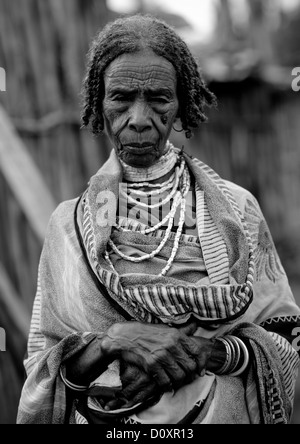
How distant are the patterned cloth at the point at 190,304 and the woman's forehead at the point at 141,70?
0.32m

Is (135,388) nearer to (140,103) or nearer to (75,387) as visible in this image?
(75,387)

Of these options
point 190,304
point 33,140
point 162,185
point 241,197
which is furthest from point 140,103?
point 33,140

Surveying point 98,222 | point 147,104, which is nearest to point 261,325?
point 98,222

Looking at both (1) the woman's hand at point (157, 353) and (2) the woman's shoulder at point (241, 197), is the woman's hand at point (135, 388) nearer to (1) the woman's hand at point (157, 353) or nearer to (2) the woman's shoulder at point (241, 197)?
(1) the woman's hand at point (157, 353)

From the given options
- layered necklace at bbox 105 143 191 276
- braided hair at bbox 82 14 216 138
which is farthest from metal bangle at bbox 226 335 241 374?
braided hair at bbox 82 14 216 138

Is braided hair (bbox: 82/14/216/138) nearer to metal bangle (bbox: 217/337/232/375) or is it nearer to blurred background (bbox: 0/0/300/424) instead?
metal bangle (bbox: 217/337/232/375)

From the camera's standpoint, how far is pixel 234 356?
2.49 meters

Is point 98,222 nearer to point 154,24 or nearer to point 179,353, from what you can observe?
point 179,353

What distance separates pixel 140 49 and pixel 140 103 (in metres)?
0.19

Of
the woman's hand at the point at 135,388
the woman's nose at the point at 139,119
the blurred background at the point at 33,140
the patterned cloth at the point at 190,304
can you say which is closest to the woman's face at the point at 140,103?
the woman's nose at the point at 139,119

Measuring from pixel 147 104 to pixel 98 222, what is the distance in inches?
17.6

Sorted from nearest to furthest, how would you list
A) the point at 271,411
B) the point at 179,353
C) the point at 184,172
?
1. the point at 179,353
2. the point at 271,411
3. the point at 184,172

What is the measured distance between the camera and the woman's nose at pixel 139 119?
8.30ft
